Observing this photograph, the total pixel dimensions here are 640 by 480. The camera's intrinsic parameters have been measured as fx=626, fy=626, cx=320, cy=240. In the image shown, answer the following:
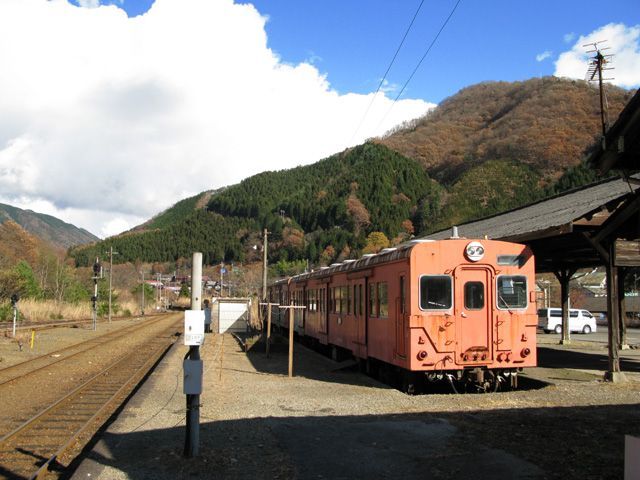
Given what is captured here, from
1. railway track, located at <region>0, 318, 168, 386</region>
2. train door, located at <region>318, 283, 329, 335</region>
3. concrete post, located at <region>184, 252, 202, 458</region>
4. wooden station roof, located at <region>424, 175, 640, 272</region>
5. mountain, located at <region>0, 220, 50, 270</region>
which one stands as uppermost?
mountain, located at <region>0, 220, 50, 270</region>

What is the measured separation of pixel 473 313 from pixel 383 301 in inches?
73.9

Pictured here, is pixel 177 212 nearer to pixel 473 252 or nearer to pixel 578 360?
pixel 578 360

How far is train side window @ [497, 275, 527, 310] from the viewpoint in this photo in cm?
1127

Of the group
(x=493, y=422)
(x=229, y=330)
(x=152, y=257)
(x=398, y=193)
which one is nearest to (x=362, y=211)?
(x=398, y=193)

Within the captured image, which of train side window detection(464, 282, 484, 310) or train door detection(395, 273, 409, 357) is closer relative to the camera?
train door detection(395, 273, 409, 357)

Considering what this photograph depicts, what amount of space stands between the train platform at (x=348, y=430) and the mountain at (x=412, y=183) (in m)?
61.6

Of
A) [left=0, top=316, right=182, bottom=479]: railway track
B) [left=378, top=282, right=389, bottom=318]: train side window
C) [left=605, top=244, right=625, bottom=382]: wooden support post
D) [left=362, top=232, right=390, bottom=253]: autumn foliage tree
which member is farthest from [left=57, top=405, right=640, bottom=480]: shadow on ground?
[left=362, top=232, right=390, bottom=253]: autumn foliage tree

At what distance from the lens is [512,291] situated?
11383 mm

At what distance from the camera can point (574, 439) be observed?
7305 mm

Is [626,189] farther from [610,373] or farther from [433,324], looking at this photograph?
[433,324]

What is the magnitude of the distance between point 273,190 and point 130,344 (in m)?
106

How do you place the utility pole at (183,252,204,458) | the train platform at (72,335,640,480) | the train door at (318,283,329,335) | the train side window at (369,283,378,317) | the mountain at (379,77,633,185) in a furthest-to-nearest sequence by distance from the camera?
the mountain at (379,77,633,185) < the train door at (318,283,329,335) < the train side window at (369,283,378,317) < the utility pole at (183,252,204,458) < the train platform at (72,335,640,480)

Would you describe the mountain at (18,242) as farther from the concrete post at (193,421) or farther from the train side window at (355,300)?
the concrete post at (193,421)

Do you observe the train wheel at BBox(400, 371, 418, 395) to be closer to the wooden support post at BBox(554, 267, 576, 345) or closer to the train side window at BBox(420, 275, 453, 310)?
the train side window at BBox(420, 275, 453, 310)
